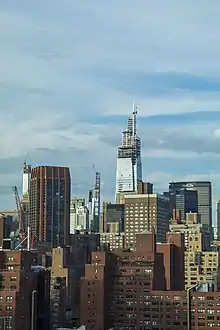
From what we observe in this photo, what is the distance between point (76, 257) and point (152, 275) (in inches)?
1036

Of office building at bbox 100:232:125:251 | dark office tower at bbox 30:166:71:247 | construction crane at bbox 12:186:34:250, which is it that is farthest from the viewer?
office building at bbox 100:232:125:251

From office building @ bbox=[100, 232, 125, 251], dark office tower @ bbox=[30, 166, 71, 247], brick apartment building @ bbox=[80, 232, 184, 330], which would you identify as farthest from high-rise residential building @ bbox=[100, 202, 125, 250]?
brick apartment building @ bbox=[80, 232, 184, 330]

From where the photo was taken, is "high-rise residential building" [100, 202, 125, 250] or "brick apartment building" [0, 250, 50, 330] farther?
"high-rise residential building" [100, 202, 125, 250]

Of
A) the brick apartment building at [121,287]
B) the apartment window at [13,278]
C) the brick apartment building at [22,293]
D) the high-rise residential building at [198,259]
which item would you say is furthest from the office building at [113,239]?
the apartment window at [13,278]

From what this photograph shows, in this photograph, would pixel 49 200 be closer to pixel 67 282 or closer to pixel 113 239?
pixel 113 239

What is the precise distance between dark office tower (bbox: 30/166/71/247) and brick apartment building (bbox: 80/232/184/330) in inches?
2507

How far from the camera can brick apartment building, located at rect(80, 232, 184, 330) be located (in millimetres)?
69750

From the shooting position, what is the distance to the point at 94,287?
70.7m

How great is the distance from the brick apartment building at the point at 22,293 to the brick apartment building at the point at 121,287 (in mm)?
4121

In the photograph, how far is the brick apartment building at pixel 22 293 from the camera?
2292 inches

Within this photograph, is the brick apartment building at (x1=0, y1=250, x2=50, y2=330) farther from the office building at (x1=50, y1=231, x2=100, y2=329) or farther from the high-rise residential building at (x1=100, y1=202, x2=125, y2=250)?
the high-rise residential building at (x1=100, y1=202, x2=125, y2=250)

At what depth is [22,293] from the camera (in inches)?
2409

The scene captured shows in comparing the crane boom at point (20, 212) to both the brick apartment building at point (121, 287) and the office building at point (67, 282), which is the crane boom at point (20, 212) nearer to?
the office building at point (67, 282)

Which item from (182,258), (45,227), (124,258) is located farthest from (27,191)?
(124,258)
